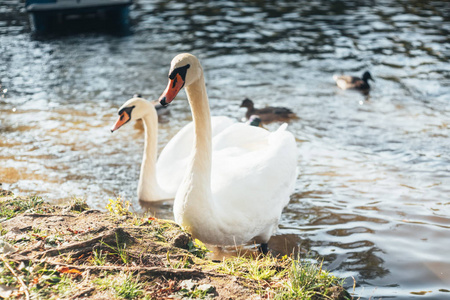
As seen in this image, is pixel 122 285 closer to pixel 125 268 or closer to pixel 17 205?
pixel 125 268

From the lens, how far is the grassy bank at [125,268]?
3.23 meters

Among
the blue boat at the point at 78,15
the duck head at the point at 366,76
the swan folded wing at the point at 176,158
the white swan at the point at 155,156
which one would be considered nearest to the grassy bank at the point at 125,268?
the white swan at the point at 155,156

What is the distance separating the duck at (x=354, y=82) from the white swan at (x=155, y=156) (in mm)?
4635

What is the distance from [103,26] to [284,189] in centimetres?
1245

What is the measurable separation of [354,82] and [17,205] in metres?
7.73

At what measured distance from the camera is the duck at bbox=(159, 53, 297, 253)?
4375mm

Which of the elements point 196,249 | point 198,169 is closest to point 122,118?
point 198,169

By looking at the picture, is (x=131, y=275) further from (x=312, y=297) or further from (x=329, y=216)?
(x=329, y=216)

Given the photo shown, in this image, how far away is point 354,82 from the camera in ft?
34.8

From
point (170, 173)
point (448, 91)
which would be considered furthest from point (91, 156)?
point (448, 91)

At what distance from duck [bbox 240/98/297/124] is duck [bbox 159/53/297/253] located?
3.66m

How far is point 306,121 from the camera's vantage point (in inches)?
372

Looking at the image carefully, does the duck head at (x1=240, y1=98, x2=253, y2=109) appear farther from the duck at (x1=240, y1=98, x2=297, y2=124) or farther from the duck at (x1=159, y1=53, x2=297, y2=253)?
the duck at (x1=159, y1=53, x2=297, y2=253)

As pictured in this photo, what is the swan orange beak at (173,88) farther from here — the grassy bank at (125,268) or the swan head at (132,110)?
the swan head at (132,110)
